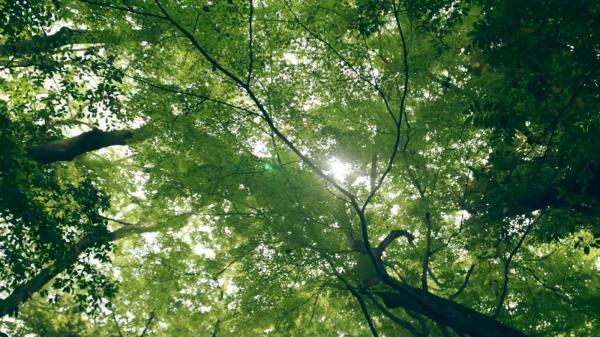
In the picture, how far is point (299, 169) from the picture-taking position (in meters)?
8.41

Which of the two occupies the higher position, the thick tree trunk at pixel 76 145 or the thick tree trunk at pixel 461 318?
the thick tree trunk at pixel 76 145

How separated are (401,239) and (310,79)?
5.28 meters

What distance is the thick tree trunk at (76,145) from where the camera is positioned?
24.0ft

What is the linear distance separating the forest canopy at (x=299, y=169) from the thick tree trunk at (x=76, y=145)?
45 millimetres

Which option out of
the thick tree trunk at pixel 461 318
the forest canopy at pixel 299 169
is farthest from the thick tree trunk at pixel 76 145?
the thick tree trunk at pixel 461 318

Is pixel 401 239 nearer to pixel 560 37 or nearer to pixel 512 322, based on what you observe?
pixel 512 322

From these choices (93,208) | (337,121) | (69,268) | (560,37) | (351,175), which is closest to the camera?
(560,37)

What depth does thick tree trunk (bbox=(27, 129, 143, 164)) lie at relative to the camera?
731 cm

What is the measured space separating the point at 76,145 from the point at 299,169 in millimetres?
4912

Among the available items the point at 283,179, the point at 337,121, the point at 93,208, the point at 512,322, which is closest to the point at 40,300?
the point at 93,208

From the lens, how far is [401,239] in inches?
419

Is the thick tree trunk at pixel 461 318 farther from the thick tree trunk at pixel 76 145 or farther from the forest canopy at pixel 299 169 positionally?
the thick tree trunk at pixel 76 145

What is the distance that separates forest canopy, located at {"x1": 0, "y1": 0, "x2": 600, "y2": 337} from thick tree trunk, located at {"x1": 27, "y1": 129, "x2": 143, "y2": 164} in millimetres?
45

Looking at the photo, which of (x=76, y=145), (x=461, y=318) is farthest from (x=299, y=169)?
(x=76, y=145)
